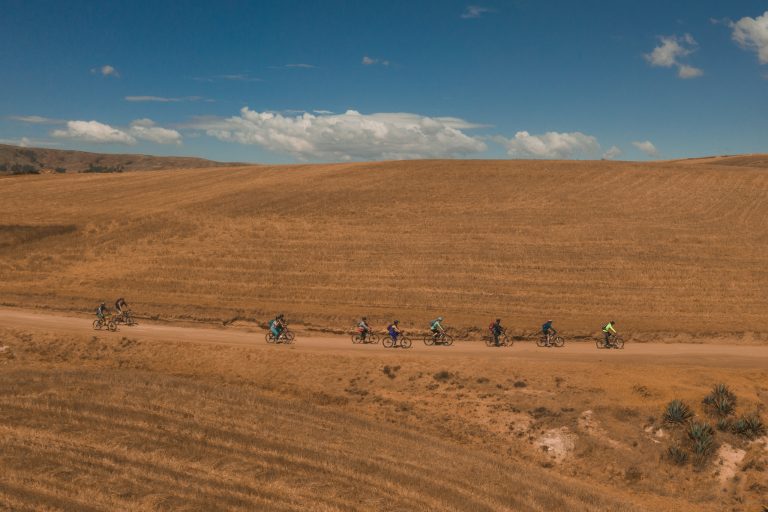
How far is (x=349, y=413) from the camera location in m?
21.3

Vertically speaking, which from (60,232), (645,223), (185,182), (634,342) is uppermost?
(185,182)

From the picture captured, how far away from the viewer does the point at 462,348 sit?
2933 cm

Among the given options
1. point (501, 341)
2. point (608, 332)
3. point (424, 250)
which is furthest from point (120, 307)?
point (608, 332)

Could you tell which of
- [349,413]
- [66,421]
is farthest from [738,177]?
[66,421]

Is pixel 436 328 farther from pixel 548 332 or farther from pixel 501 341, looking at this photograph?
pixel 548 332

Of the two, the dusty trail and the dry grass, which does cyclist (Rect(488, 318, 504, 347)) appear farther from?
the dry grass

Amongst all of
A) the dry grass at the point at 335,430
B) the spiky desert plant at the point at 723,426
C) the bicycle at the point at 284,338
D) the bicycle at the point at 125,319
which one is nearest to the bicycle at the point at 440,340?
the dry grass at the point at 335,430

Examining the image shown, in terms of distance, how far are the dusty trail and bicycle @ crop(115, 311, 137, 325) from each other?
472 millimetres

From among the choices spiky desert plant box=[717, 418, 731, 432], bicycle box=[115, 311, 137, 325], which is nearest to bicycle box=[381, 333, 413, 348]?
spiky desert plant box=[717, 418, 731, 432]

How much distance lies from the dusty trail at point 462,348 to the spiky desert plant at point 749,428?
242 inches

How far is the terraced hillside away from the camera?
112ft

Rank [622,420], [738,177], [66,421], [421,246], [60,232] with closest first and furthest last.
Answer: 1. [66,421]
2. [622,420]
3. [421,246]
4. [60,232]
5. [738,177]

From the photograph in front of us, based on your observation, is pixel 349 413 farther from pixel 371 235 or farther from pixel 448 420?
pixel 371 235

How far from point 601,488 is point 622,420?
368 centimetres
